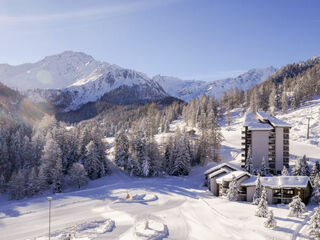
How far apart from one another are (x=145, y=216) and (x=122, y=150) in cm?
3364

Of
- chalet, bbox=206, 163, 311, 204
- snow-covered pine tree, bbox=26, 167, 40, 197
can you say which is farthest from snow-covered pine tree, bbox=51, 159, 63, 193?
chalet, bbox=206, 163, 311, 204

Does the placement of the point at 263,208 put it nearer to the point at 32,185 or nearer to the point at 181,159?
the point at 181,159

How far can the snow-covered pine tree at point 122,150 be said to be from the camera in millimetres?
63188

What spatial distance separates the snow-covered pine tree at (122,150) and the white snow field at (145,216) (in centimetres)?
A: 1046

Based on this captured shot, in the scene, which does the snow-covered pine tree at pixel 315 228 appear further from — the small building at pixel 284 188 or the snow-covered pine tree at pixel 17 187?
the snow-covered pine tree at pixel 17 187

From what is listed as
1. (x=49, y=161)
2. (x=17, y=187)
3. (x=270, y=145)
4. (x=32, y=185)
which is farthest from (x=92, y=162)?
(x=270, y=145)

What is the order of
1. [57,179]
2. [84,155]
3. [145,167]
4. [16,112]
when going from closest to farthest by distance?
[57,179]
[145,167]
[84,155]
[16,112]

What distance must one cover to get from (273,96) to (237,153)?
162 feet

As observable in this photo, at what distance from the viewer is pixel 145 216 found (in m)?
31.6

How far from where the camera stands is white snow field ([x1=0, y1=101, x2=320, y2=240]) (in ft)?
82.6

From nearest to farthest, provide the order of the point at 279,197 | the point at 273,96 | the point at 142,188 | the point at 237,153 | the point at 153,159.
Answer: the point at 279,197, the point at 142,188, the point at 153,159, the point at 237,153, the point at 273,96

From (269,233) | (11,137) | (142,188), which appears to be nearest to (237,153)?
(142,188)

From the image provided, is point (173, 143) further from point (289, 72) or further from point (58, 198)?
point (289, 72)

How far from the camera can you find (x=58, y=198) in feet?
139
